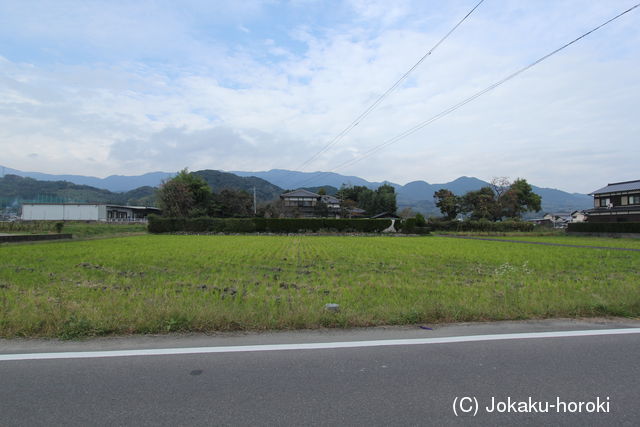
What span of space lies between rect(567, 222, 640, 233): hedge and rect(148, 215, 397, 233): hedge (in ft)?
76.5

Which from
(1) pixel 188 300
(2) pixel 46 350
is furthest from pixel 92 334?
(1) pixel 188 300

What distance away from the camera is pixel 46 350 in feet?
11.7

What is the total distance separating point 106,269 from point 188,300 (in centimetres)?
626

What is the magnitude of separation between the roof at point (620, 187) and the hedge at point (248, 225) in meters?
31.4

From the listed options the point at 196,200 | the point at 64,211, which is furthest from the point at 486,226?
the point at 64,211

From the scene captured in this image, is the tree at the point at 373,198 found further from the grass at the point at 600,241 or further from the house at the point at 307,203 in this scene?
the grass at the point at 600,241

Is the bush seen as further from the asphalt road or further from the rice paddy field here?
the asphalt road

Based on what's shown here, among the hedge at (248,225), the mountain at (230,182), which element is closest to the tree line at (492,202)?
the hedge at (248,225)

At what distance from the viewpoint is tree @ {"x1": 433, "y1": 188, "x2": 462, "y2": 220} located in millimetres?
60162

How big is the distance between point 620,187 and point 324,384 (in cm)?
5447

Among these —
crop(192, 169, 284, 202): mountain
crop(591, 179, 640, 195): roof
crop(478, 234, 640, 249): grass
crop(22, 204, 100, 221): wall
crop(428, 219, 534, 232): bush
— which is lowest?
crop(478, 234, 640, 249): grass

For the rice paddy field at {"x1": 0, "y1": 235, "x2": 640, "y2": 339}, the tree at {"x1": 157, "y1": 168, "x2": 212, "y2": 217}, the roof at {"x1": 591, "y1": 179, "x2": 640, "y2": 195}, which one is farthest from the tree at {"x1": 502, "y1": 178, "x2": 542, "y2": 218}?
the tree at {"x1": 157, "y1": 168, "x2": 212, "y2": 217}

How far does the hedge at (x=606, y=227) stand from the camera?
3192cm

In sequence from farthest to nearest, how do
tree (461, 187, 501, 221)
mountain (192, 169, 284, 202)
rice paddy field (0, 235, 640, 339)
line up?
1. mountain (192, 169, 284, 202)
2. tree (461, 187, 501, 221)
3. rice paddy field (0, 235, 640, 339)
